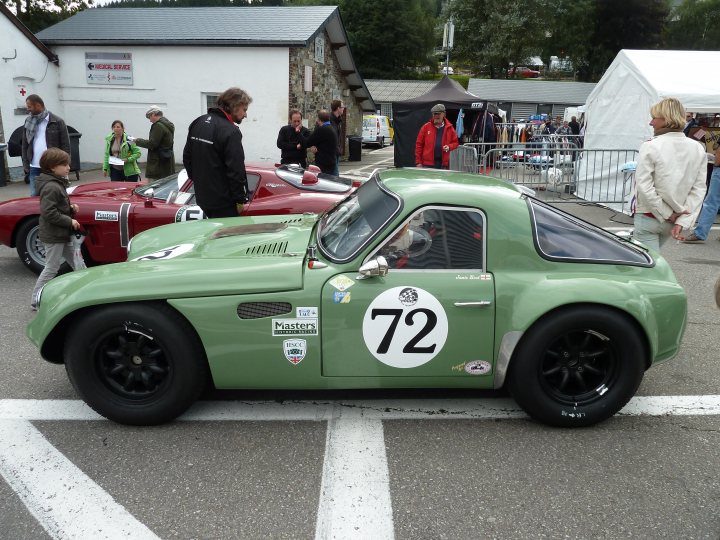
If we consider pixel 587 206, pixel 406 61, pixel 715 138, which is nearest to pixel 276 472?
pixel 587 206

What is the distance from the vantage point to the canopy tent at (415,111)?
58.0 ft

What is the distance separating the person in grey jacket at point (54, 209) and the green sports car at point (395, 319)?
178 centimetres

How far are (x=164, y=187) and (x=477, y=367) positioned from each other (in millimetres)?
4165

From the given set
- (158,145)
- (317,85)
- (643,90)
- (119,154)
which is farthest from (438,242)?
(317,85)

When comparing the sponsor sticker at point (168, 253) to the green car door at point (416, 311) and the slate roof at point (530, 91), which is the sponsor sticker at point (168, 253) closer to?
the green car door at point (416, 311)

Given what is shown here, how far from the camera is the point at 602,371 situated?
333 centimetres

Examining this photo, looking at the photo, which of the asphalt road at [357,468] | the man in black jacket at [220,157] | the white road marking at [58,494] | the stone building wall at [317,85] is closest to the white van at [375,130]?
the stone building wall at [317,85]

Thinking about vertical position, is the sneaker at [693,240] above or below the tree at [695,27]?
below

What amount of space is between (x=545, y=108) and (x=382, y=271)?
46.1 m

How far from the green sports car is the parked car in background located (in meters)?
66.5

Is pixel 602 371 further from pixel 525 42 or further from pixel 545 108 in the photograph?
pixel 525 42

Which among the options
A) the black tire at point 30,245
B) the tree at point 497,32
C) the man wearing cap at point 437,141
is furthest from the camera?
the tree at point 497,32

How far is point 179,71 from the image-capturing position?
698 inches

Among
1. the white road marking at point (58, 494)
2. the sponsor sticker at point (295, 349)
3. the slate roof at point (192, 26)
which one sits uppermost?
the slate roof at point (192, 26)
